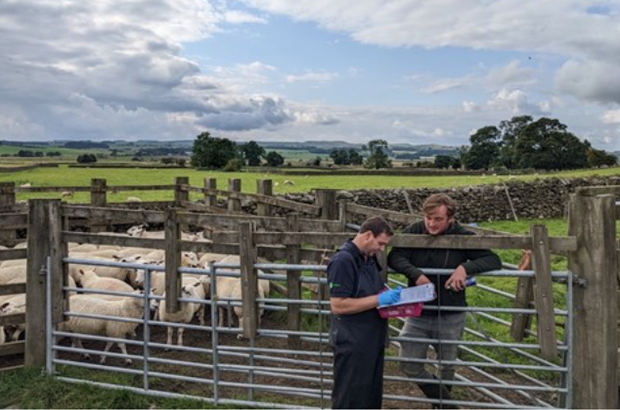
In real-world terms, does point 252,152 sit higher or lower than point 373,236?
higher

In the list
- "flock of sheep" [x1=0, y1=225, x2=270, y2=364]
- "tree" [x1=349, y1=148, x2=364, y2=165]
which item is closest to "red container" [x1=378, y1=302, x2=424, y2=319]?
"flock of sheep" [x1=0, y1=225, x2=270, y2=364]

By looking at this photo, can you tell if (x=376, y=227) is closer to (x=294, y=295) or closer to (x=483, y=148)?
(x=294, y=295)

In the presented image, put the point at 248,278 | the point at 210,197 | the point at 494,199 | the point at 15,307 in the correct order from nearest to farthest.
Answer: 1. the point at 248,278
2. the point at 15,307
3. the point at 210,197
4. the point at 494,199

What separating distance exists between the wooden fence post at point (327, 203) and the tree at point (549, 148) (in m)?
83.9

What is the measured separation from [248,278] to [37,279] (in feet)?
9.52

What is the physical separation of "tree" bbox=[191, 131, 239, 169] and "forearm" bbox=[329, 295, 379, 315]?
217 ft

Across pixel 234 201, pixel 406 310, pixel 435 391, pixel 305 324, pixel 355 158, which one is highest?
pixel 355 158

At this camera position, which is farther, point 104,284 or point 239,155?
point 239,155

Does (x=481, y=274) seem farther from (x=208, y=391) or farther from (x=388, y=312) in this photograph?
(x=208, y=391)

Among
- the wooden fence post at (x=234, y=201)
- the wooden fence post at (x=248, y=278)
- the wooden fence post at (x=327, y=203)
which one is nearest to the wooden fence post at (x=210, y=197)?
the wooden fence post at (x=234, y=201)

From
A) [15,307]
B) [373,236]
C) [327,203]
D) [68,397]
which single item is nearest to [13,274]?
[15,307]

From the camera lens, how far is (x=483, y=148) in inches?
4272

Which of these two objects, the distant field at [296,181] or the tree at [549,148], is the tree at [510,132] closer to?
the tree at [549,148]

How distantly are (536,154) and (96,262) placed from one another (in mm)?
89229
